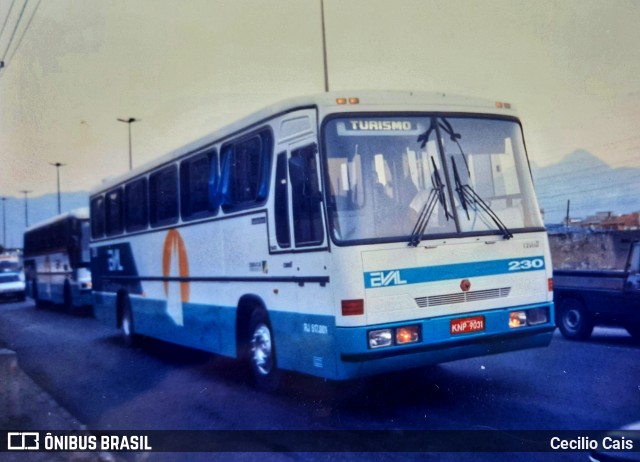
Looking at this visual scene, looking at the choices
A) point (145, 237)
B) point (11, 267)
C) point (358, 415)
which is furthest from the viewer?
point (11, 267)

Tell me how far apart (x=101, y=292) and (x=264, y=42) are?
33.5 feet

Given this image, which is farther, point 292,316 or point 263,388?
point 263,388

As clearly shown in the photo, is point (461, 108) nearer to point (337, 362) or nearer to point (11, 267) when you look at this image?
point (337, 362)

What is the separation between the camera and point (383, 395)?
7.89m

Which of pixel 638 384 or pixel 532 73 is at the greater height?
pixel 532 73

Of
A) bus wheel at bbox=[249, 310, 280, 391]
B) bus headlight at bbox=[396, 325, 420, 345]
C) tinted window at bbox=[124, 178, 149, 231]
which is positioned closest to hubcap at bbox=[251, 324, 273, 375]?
bus wheel at bbox=[249, 310, 280, 391]

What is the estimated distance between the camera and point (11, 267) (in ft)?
113

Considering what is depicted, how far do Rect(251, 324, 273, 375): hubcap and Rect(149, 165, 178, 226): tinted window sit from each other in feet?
10.1

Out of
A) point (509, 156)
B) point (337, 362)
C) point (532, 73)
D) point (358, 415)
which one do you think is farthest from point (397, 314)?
point (532, 73)

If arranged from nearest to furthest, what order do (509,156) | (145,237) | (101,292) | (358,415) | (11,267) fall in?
(358,415) → (509,156) → (145,237) → (101,292) → (11,267)

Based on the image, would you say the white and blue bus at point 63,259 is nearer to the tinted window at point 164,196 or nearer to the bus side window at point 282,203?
the tinted window at point 164,196

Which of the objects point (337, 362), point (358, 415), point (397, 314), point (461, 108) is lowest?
point (358, 415)

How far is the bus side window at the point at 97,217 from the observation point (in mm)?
15484

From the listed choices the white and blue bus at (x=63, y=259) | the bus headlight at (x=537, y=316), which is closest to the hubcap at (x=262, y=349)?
the bus headlight at (x=537, y=316)
